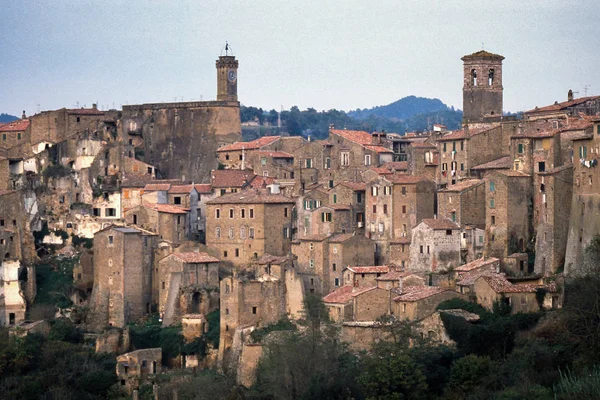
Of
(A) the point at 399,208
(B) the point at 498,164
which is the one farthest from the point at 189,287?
(B) the point at 498,164

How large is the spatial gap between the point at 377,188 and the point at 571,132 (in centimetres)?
932

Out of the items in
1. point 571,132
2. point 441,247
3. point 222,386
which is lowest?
point 222,386

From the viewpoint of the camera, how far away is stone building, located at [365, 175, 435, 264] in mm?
69312

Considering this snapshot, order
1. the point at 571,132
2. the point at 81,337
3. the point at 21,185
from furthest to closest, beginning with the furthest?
the point at 21,185
the point at 81,337
the point at 571,132

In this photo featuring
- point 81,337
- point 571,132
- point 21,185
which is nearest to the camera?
point 571,132

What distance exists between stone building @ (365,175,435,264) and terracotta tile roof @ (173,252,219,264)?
6.31 m

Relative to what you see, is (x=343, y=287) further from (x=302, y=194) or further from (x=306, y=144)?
(x=306, y=144)

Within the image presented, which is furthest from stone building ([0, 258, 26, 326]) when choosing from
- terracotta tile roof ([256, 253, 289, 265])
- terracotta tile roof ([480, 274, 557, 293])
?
terracotta tile roof ([480, 274, 557, 293])

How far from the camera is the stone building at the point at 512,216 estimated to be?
212 ft

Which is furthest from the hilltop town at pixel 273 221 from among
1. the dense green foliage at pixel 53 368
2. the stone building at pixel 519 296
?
the dense green foliage at pixel 53 368

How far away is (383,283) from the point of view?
64.3m

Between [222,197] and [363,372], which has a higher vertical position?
[222,197]

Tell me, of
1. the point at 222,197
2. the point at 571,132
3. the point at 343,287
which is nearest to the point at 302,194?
the point at 222,197

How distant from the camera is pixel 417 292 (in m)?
61.6
